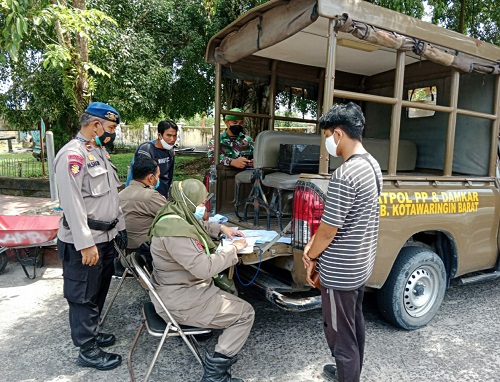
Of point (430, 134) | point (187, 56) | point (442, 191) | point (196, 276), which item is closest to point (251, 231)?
point (196, 276)

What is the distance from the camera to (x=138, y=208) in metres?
3.67

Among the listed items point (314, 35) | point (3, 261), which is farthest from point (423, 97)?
point (3, 261)

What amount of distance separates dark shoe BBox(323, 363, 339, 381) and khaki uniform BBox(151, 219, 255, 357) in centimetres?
71

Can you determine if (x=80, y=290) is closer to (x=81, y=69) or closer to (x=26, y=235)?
(x=26, y=235)

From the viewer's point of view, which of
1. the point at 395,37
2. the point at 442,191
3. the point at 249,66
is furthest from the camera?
the point at 249,66

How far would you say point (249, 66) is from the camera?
191 inches

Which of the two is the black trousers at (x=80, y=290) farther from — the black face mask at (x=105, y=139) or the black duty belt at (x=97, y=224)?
the black face mask at (x=105, y=139)

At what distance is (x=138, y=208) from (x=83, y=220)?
902 millimetres

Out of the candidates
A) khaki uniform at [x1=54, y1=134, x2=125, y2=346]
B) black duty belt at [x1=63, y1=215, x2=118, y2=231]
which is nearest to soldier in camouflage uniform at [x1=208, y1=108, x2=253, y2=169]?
khaki uniform at [x1=54, y1=134, x2=125, y2=346]

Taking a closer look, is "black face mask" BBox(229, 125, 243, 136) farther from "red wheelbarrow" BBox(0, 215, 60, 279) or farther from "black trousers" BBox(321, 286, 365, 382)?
"black trousers" BBox(321, 286, 365, 382)

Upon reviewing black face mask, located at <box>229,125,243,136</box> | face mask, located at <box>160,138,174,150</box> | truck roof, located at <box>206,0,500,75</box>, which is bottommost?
face mask, located at <box>160,138,174,150</box>

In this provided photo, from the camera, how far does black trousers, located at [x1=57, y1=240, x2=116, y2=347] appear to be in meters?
2.89

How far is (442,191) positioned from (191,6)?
30.1 ft

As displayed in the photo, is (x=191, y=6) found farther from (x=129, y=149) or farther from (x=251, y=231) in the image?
(x=129, y=149)
